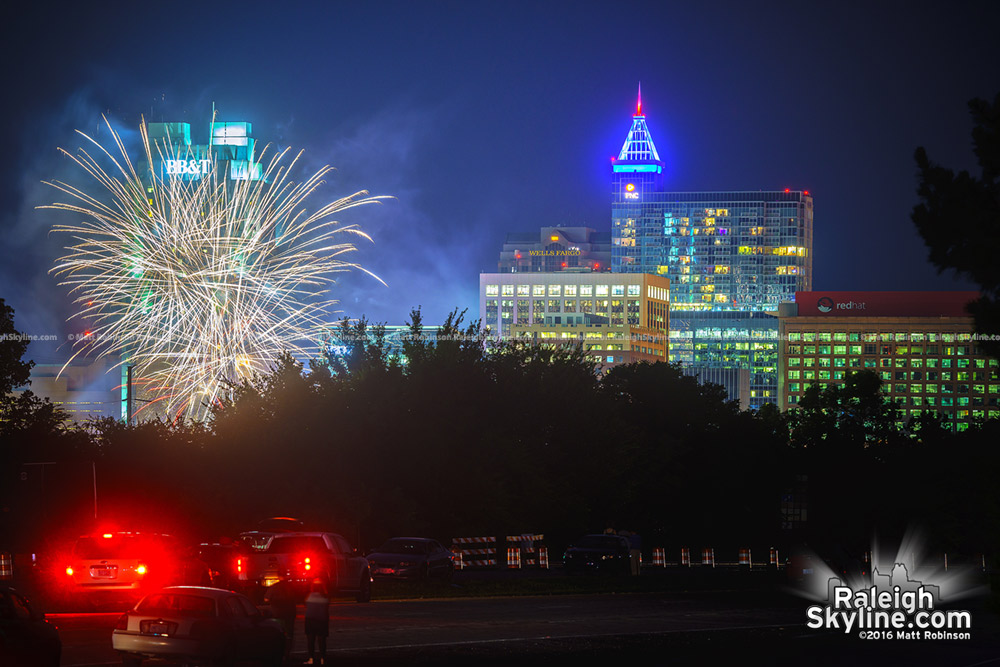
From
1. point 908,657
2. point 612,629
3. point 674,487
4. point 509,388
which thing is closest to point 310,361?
point 509,388

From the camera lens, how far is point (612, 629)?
27609mm

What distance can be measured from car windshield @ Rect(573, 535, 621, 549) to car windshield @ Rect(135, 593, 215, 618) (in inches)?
1091

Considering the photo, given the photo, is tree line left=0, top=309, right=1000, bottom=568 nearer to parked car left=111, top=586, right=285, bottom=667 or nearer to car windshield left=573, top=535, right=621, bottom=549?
car windshield left=573, top=535, right=621, bottom=549

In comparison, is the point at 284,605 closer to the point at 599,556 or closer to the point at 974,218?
the point at 974,218

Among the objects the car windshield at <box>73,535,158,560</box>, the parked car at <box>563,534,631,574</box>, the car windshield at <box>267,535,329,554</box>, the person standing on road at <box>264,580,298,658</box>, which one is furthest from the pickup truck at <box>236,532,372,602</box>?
the parked car at <box>563,534,631,574</box>

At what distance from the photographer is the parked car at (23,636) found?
17.3m

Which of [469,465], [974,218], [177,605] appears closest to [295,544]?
[177,605]

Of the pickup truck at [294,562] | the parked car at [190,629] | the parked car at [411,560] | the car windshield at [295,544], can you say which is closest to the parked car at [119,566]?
the pickup truck at [294,562]

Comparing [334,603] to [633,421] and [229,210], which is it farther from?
[633,421]

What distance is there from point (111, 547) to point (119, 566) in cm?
53

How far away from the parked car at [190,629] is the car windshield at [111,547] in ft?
28.0

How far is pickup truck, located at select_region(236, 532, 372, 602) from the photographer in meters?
30.1

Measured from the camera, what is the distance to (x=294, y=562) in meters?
30.2

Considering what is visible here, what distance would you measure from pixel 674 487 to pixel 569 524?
1768cm
